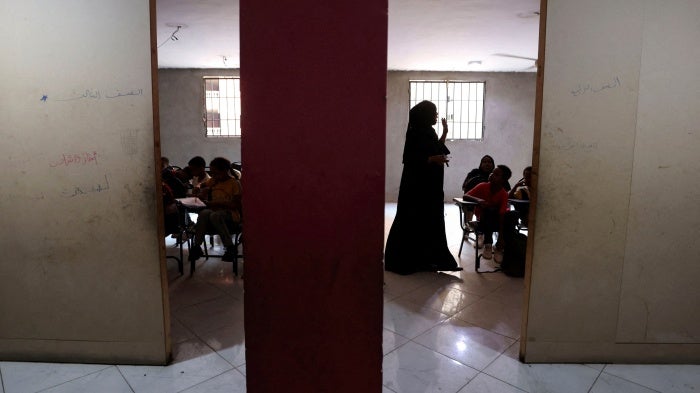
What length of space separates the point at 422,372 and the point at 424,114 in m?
2.27

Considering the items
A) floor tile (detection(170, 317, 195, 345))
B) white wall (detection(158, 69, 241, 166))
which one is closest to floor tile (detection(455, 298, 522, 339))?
floor tile (detection(170, 317, 195, 345))

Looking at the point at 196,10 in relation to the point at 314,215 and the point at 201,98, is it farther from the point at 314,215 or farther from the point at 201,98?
the point at 314,215

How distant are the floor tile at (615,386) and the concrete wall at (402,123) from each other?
6.21m

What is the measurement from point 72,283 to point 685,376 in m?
3.52

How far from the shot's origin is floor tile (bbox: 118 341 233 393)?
7.00ft

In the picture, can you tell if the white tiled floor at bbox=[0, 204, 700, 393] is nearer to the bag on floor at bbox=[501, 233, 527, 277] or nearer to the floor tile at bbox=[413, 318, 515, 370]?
the floor tile at bbox=[413, 318, 515, 370]

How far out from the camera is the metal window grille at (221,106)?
A: 27.3 ft

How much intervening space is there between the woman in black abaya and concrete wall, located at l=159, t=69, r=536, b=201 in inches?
175

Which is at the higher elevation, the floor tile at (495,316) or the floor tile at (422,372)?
the floor tile at (495,316)

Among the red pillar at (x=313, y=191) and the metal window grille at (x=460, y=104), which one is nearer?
the red pillar at (x=313, y=191)

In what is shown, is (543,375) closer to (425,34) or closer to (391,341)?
(391,341)

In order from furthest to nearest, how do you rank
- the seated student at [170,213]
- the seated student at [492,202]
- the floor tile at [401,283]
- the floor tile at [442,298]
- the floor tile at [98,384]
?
the seated student at [492,202] < the seated student at [170,213] < the floor tile at [401,283] < the floor tile at [442,298] < the floor tile at [98,384]

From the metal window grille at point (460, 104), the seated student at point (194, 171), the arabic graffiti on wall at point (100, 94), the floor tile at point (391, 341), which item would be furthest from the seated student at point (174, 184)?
the metal window grille at point (460, 104)

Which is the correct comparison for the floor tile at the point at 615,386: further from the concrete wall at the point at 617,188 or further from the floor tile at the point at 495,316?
the floor tile at the point at 495,316
